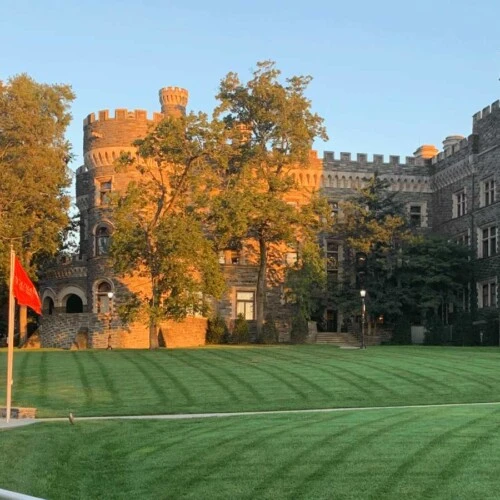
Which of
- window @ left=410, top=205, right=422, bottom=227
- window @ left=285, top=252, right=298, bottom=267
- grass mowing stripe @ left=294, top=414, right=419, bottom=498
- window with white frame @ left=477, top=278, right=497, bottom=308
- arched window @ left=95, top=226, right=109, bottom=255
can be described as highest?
window @ left=410, top=205, right=422, bottom=227

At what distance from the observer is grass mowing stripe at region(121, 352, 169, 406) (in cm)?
2014

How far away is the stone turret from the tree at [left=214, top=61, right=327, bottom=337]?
22.7 feet

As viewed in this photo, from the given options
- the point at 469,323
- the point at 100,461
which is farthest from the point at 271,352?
the point at 100,461

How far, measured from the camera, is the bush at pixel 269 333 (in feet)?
141

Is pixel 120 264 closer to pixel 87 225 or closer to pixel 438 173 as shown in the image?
pixel 87 225

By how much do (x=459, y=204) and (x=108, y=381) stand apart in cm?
2997

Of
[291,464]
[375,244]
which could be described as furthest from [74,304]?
[291,464]

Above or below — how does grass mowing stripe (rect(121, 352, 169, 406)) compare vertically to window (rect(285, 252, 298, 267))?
below

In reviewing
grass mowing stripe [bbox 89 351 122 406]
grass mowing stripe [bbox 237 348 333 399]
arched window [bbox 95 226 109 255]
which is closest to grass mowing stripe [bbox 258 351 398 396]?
grass mowing stripe [bbox 237 348 333 399]

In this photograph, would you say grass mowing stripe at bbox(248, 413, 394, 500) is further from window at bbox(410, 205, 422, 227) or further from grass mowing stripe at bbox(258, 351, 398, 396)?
window at bbox(410, 205, 422, 227)

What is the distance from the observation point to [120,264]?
120 feet

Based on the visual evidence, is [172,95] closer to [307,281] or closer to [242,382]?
[307,281]

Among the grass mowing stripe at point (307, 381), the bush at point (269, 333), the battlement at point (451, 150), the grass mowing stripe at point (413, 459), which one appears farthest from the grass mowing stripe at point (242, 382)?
the battlement at point (451, 150)

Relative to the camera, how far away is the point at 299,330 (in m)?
44.7
